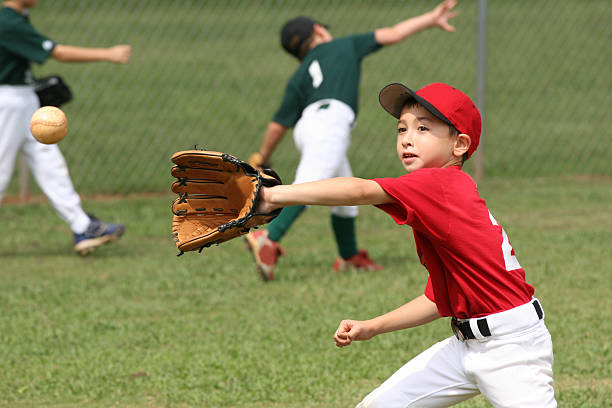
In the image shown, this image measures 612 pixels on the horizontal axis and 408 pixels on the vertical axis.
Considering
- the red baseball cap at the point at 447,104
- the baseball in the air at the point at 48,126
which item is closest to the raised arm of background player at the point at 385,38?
the baseball in the air at the point at 48,126

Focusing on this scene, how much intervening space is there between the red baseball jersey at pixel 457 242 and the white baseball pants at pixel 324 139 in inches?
132

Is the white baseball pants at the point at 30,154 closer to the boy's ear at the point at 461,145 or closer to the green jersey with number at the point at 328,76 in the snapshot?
the green jersey with number at the point at 328,76

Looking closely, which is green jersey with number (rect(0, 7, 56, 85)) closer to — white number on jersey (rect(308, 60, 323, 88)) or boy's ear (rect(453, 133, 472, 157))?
white number on jersey (rect(308, 60, 323, 88))

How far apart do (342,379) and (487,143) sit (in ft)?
26.9

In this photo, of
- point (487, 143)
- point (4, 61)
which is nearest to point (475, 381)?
point (4, 61)

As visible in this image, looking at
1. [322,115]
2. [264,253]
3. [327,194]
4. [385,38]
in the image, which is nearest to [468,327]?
[327,194]

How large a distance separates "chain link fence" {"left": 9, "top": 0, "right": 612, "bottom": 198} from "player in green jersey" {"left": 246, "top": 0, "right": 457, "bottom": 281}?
3212 millimetres

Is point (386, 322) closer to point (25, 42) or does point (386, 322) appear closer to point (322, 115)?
point (322, 115)

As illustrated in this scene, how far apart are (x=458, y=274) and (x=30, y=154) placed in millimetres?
5048

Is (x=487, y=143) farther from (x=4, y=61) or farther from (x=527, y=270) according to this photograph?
(x=4, y=61)

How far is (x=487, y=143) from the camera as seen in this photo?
11930 mm

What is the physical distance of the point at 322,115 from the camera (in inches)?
255

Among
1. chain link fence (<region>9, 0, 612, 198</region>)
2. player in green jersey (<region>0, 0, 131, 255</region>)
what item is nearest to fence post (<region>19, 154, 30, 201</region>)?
chain link fence (<region>9, 0, 612, 198</region>)

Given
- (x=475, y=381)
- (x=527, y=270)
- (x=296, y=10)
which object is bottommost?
(x=296, y=10)
